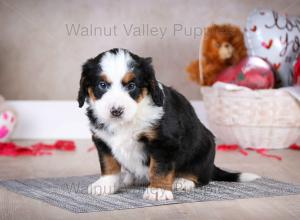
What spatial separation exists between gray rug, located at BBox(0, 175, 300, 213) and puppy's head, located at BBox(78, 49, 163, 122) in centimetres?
31

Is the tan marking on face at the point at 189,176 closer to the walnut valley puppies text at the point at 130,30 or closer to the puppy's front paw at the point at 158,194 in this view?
the puppy's front paw at the point at 158,194

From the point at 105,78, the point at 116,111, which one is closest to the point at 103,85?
the point at 105,78

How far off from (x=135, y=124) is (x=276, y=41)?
1735 mm

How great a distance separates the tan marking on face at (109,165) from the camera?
2.20 meters

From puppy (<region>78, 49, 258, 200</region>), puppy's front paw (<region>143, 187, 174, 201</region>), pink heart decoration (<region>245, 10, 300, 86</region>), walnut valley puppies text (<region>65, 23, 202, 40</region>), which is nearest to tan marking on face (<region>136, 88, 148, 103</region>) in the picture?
puppy (<region>78, 49, 258, 200</region>)

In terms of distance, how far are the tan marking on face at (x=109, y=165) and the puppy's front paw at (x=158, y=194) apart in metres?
0.21

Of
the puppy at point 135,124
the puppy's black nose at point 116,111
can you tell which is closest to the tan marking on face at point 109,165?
the puppy at point 135,124

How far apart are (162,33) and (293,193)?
201cm

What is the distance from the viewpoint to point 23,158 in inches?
124

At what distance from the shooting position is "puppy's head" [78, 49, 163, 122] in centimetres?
196

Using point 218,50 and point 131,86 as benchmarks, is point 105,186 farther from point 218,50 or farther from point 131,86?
point 218,50

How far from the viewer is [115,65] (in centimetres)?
201

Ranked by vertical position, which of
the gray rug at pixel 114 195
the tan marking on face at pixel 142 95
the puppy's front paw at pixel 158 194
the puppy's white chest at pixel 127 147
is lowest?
the gray rug at pixel 114 195

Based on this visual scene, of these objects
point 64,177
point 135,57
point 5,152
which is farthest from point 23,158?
point 135,57
